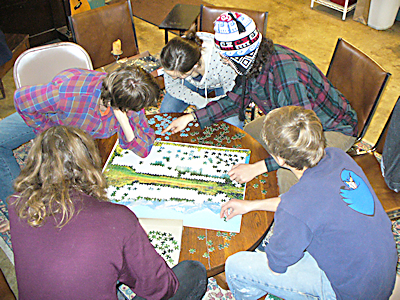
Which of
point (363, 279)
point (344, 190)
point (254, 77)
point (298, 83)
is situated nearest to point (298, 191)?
point (344, 190)

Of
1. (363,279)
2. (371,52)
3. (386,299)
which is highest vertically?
(363,279)

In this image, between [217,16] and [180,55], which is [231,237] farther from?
[217,16]

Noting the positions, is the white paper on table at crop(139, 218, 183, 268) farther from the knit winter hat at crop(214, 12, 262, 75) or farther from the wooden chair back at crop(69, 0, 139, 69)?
the wooden chair back at crop(69, 0, 139, 69)

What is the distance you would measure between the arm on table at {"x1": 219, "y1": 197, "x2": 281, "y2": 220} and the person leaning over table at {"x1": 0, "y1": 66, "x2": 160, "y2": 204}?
2.08 feet

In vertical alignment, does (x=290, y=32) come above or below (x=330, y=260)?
below

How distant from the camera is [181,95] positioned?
2.96 meters

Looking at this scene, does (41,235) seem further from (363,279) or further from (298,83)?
(298,83)

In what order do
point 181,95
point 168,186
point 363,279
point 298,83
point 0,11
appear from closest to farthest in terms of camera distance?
point 363,279 → point 168,186 → point 298,83 → point 181,95 → point 0,11

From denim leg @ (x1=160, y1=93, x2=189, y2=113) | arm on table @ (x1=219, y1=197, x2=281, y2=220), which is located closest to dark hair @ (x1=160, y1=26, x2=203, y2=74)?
denim leg @ (x1=160, y1=93, x2=189, y2=113)

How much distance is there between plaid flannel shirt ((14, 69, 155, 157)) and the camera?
2.13 meters

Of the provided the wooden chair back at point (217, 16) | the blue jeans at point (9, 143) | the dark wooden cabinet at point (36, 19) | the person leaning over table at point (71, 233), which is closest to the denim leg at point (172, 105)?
the wooden chair back at point (217, 16)

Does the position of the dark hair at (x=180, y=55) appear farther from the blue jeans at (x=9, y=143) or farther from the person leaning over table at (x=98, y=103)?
the blue jeans at (x=9, y=143)

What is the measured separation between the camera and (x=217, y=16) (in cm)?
325

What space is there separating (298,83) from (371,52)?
3569mm
